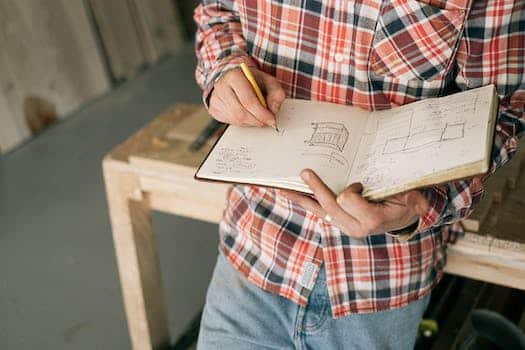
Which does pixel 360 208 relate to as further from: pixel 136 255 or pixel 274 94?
pixel 136 255

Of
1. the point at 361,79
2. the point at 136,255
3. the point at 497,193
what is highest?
the point at 361,79

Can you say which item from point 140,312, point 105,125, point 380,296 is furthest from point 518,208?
point 105,125

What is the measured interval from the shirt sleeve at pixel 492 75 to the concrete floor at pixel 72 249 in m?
1.08

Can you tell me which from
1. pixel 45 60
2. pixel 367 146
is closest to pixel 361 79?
pixel 367 146

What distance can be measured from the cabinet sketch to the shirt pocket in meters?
0.12

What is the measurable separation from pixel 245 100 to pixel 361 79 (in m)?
0.19

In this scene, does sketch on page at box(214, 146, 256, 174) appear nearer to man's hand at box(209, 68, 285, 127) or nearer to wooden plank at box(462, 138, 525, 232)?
man's hand at box(209, 68, 285, 127)

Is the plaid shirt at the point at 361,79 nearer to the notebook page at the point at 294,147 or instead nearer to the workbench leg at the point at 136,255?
the notebook page at the point at 294,147

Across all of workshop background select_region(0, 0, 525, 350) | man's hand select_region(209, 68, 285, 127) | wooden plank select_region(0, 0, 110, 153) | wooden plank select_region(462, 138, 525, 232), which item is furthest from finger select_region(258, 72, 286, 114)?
wooden plank select_region(0, 0, 110, 153)

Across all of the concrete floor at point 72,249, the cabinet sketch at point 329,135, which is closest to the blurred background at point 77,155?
the concrete floor at point 72,249

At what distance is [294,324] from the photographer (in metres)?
1.05

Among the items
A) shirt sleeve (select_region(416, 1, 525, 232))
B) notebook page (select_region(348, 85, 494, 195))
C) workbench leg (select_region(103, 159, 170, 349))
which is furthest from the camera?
workbench leg (select_region(103, 159, 170, 349))

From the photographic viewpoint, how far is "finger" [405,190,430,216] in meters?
0.85

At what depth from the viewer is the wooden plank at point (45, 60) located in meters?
2.66
